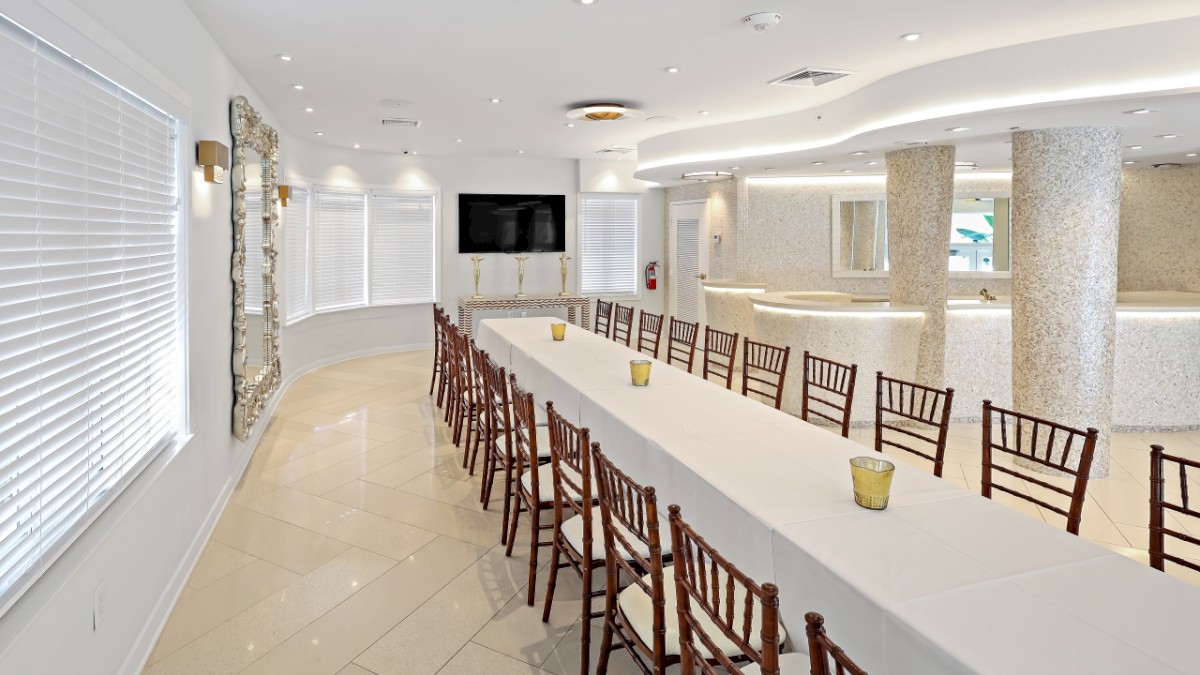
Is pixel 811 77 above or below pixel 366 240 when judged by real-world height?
above

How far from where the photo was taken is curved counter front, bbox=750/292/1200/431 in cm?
564

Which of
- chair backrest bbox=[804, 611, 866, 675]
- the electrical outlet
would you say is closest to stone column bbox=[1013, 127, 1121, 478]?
chair backrest bbox=[804, 611, 866, 675]

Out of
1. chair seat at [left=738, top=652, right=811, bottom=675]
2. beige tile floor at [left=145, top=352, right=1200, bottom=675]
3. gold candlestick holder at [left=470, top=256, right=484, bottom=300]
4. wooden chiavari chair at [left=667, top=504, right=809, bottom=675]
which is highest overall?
gold candlestick holder at [left=470, top=256, right=484, bottom=300]

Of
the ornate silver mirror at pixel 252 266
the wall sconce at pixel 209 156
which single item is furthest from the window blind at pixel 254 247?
the wall sconce at pixel 209 156

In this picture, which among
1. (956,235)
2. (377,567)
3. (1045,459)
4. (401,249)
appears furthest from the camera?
(401,249)

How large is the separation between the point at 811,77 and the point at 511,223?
5.65 meters

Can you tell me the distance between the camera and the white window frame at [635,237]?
1011 centimetres

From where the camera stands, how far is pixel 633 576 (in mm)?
2031

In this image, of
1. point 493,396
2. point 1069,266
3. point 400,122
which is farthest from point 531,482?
point 400,122

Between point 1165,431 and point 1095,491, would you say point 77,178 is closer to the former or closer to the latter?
point 1095,491

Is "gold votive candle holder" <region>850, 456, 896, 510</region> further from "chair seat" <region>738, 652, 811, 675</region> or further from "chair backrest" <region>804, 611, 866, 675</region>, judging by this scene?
"chair backrest" <region>804, 611, 866, 675</region>

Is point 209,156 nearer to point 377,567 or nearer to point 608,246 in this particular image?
point 377,567

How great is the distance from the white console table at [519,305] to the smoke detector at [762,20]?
564 centimetres

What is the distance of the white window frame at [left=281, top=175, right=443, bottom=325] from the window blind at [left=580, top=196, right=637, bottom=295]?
2.03 metres
